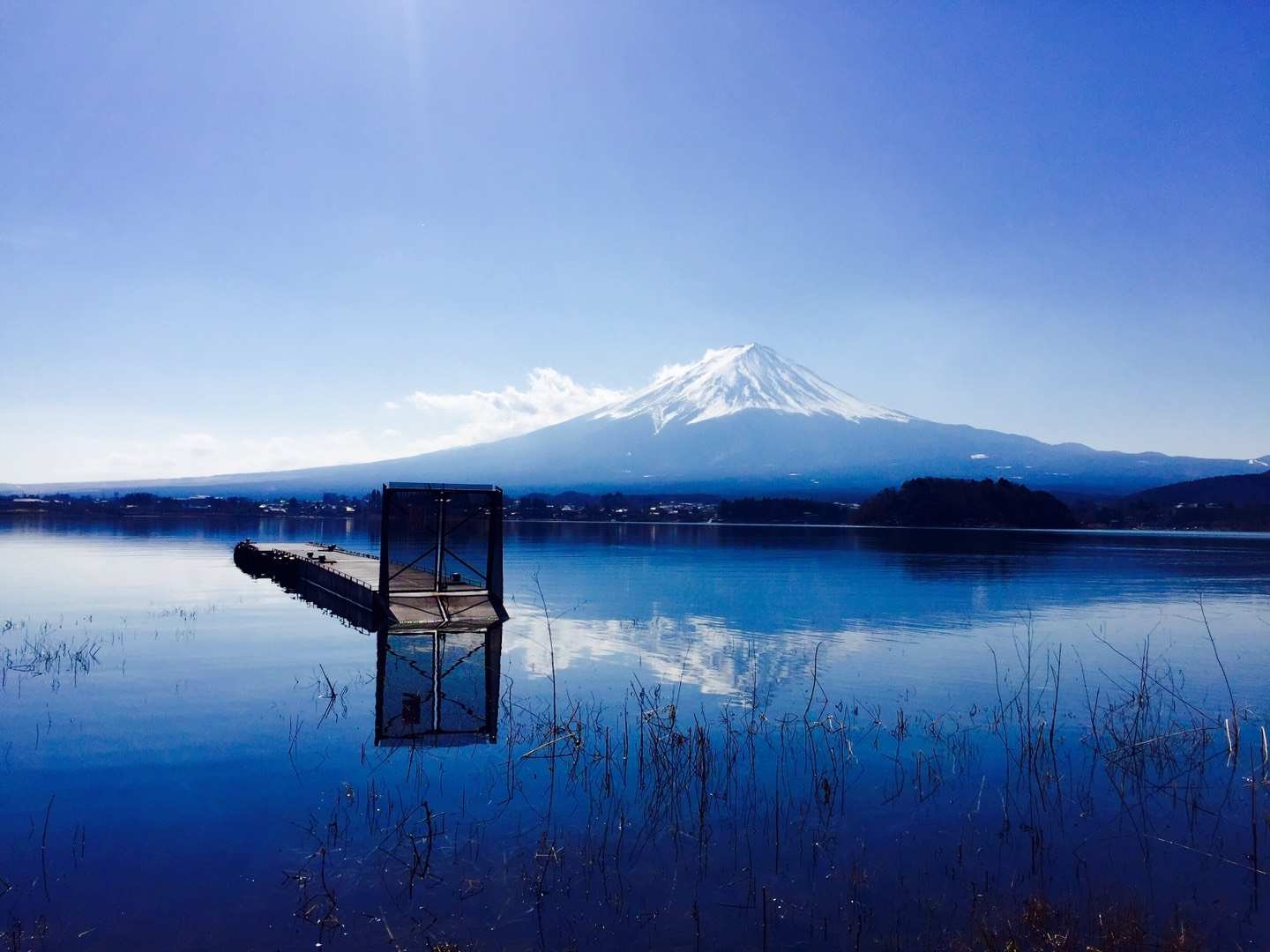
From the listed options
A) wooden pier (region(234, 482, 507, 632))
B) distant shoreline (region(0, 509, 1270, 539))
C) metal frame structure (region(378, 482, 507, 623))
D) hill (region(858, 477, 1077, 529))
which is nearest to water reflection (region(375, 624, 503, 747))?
wooden pier (region(234, 482, 507, 632))

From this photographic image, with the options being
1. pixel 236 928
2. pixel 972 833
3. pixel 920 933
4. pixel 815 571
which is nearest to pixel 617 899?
pixel 920 933

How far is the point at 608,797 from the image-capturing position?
951 centimetres

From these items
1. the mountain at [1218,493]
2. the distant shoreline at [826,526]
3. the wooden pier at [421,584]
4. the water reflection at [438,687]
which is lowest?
the distant shoreline at [826,526]

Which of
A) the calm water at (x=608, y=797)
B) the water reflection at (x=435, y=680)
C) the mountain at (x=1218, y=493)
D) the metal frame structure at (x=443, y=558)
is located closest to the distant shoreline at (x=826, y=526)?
the mountain at (x=1218, y=493)

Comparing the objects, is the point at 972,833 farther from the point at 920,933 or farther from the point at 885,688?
the point at 885,688

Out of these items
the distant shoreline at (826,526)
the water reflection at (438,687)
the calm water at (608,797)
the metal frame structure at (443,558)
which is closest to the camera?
the calm water at (608,797)

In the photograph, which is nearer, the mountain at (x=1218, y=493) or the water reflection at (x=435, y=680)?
the water reflection at (x=435, y=680)

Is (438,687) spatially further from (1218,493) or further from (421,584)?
(1218,493)

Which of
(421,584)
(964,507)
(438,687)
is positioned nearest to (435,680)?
(438,687)

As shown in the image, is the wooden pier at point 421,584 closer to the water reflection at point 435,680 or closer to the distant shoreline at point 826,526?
the water reflection at point 435,680

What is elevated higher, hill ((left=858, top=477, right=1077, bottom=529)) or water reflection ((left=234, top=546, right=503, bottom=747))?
hill ((left=858, top=477, right=1077, bottom=529))

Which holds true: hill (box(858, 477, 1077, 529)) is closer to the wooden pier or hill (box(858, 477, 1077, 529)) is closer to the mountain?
the mountain

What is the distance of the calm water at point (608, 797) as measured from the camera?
6770 millimetres

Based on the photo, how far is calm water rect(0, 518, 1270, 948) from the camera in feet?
22.2
